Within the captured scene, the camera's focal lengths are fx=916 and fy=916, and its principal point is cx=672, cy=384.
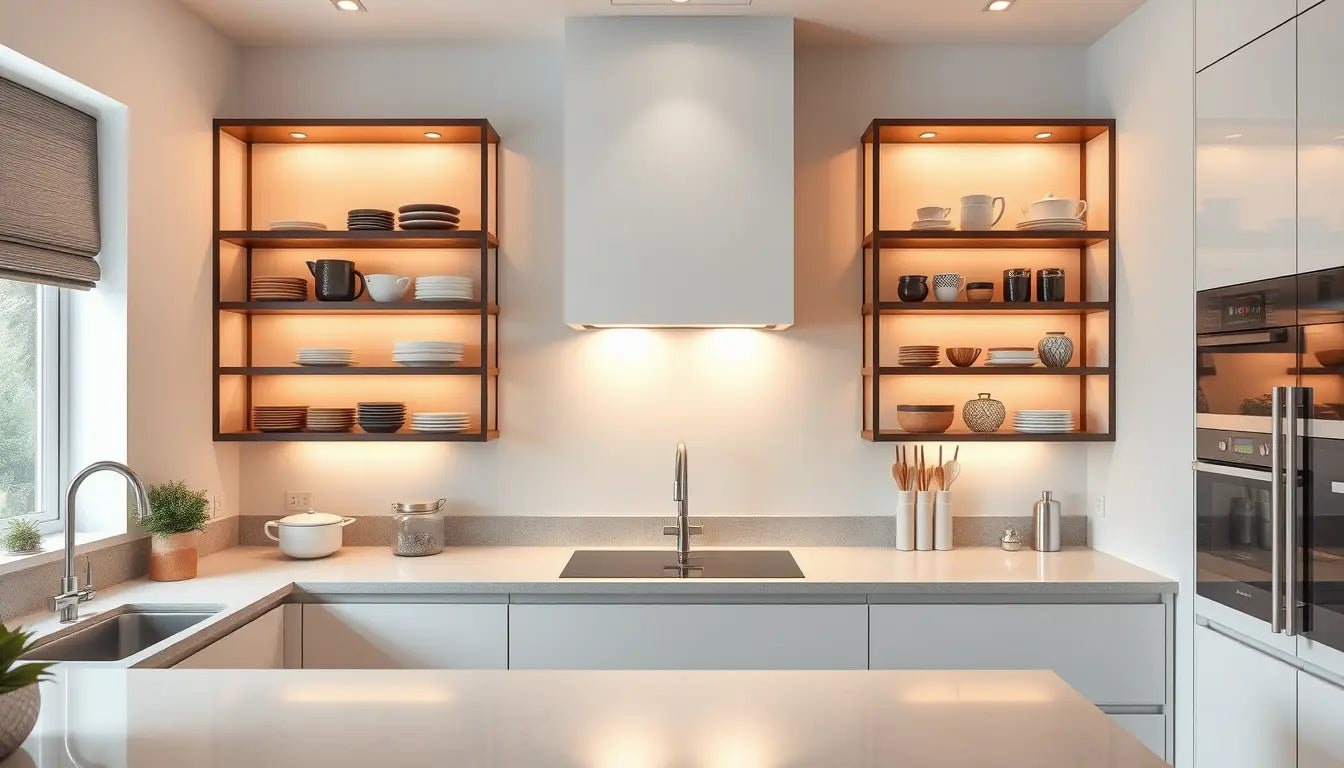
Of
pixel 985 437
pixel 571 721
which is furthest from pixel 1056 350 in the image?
pixel 571 721

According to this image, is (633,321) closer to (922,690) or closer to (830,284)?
(830,284)

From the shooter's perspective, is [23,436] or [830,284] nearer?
[23,436]

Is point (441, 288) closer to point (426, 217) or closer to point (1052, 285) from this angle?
point (426, 217)

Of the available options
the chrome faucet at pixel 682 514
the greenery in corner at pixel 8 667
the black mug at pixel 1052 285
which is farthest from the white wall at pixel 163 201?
the black mug at pixel 1052 285

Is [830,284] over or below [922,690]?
over

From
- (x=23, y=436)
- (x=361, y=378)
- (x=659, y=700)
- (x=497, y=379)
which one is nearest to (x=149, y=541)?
(x=23, y=436)

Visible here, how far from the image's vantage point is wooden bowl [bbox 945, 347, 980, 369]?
316 centimetres

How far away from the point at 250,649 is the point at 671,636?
1.19 metres

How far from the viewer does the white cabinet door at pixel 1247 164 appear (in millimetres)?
2166

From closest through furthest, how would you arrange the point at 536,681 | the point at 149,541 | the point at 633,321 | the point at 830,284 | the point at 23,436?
the point at 536,681 < the point at 23,436 < the point at 149,541 < the point at 633,321 < the point at 830,284

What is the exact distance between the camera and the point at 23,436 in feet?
8.43

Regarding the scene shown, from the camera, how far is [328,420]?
320 centimetres

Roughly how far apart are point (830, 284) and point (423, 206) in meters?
1.48

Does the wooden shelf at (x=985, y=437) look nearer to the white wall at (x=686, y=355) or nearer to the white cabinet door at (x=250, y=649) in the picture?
the white wall at (x=686, y=355)
